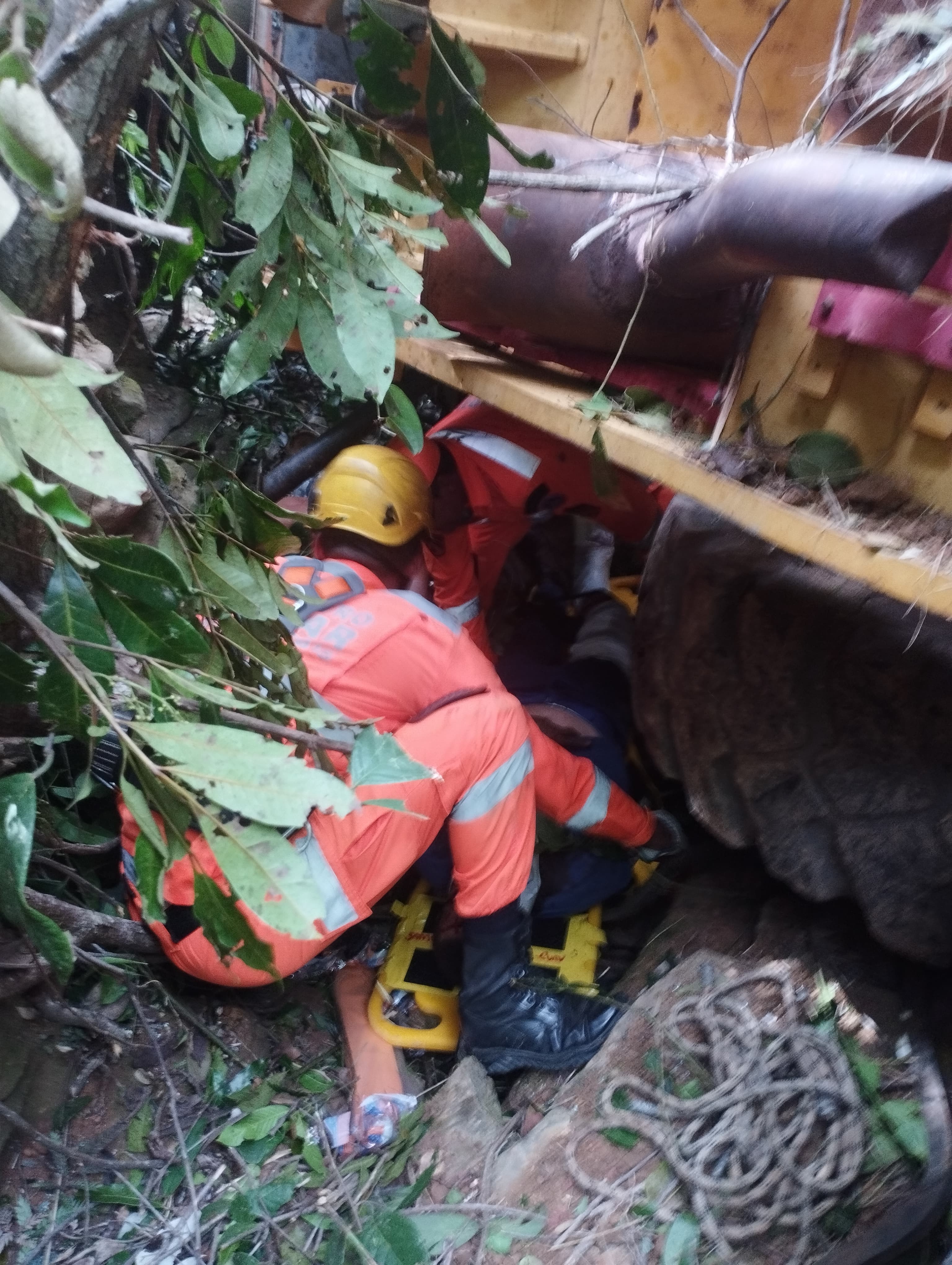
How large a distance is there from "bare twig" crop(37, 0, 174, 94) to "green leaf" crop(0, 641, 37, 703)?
0.66 m

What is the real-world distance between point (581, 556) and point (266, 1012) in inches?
87.3

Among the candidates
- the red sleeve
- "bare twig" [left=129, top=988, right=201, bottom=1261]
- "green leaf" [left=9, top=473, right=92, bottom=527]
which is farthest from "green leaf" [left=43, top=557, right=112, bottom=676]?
the red sleeve

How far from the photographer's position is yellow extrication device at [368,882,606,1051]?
7.43 feet

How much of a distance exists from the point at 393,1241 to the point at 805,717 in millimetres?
1433

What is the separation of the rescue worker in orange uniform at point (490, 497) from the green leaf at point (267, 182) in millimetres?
1418

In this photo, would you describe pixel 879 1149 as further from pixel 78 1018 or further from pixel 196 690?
pixel 78 1018

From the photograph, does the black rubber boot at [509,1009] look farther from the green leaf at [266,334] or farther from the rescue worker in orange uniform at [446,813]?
the green leaf at [266,334]

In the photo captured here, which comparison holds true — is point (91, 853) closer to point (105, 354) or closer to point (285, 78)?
point (105, 354)

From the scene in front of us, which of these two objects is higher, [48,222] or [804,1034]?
[48,222]

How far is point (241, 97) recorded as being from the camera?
1.21 metres

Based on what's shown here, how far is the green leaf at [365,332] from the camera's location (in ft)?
3.57

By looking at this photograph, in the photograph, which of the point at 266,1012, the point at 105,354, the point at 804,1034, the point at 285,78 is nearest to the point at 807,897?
the point at 804,1034

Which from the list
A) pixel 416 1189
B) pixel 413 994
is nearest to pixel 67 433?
pixel 416 1189

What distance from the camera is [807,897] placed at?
1.83 meters
